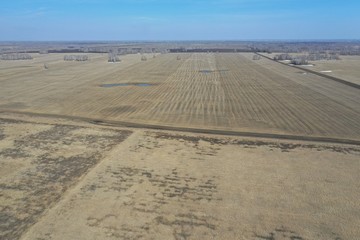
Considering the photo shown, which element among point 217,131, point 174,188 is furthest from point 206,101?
point 174,188

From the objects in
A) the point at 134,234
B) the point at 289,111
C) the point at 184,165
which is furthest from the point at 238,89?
the point at 134,234

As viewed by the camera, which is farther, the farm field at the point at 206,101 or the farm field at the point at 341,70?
the farm field at the point at 341,70

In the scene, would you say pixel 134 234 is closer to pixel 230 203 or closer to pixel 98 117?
pixel 230 203

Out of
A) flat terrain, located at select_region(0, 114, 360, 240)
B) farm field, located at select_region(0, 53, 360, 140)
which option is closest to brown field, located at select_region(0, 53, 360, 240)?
flat terrain, located at select_region(0, 114, 360, 240)

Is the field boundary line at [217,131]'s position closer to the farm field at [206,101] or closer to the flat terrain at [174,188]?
the farm field at [206,101]

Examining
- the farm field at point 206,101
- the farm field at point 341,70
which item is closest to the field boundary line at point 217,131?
the farm field at point 206,101

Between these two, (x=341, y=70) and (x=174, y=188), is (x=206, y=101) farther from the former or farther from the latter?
(x=341, y=70)
